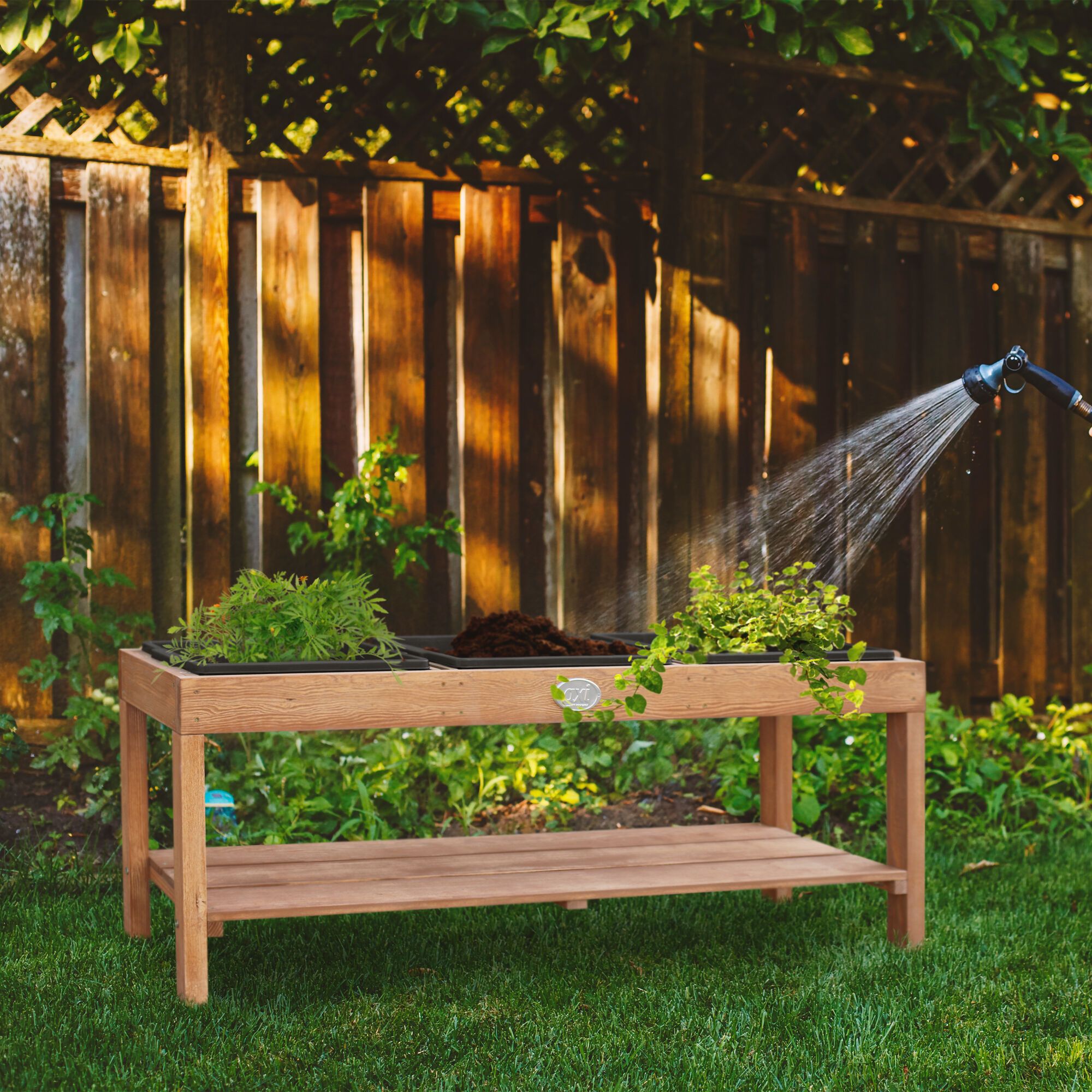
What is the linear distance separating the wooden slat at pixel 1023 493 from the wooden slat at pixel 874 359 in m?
0.50

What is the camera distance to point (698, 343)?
4.73 metres

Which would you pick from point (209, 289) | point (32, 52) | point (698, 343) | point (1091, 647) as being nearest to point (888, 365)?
point (698, 343)

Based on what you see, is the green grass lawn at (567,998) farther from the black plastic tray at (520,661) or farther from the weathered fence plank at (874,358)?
the weathered fence plank at (874,358)

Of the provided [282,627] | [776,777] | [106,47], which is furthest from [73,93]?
[776,777]

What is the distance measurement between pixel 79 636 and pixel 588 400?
6.29ft

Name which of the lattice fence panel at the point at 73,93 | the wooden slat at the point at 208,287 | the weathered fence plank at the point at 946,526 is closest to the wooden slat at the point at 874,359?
the weathered fence plank at the point at 946,526

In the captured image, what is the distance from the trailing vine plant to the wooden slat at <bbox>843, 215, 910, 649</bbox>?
1.73 meters

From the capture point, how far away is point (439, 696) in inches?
110

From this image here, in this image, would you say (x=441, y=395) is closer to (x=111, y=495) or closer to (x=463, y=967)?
(x=111, y=495)

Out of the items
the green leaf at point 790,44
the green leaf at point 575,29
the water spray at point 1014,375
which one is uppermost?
the green leaf at point 790,44

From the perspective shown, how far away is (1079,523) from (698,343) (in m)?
1.91

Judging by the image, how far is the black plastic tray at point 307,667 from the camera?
2.71m

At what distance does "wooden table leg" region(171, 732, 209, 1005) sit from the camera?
8.63 ft

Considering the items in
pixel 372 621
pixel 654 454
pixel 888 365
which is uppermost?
pixel 888 365
